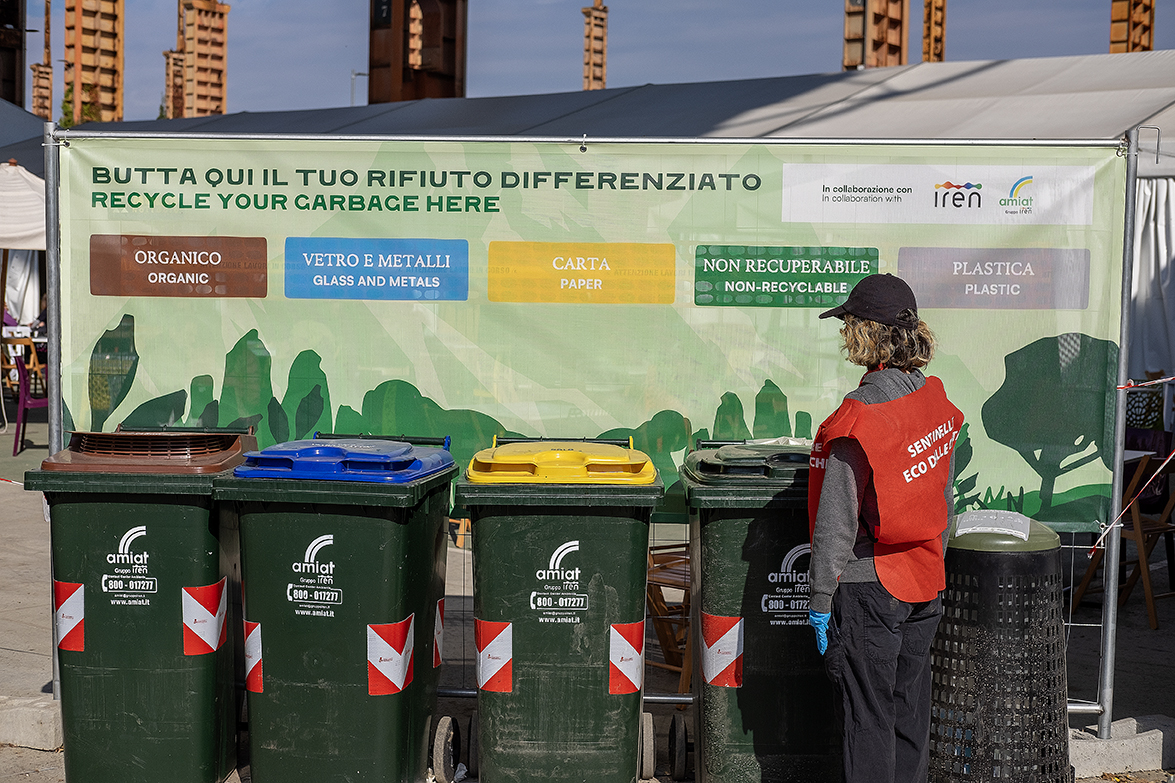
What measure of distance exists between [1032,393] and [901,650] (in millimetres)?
1736

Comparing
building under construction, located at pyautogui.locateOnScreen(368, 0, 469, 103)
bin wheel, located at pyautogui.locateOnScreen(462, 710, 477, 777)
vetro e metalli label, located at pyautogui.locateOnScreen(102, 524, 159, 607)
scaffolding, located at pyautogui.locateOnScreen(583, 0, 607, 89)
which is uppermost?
scaffolding, located at pyautogui.locateOnScreen(583, 0, 607, 89)

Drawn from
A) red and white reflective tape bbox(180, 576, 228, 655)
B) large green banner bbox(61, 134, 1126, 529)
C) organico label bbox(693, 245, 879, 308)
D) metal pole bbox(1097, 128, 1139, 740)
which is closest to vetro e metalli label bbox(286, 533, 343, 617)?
red and white reflective tape bbox(180, 576, 228, 655)

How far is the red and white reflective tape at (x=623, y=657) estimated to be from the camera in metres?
3.92

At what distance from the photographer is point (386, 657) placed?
152 inches

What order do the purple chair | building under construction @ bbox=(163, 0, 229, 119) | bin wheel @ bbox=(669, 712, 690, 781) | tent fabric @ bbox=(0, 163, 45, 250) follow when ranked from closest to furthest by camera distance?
bin wheel @ bbox=(669, 712, 690, 781) < the purple chair < tent fabric @ bbox=(0, 163, 45, 250) < building under construction @ bbox=(163, 0, 229, 119)

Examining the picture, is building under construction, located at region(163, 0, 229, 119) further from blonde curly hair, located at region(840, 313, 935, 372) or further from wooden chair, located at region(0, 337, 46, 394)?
blonde curly hair, located at region(840, 313, 935, 372)

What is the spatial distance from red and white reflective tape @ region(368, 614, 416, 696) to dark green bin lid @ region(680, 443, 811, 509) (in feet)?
3.83

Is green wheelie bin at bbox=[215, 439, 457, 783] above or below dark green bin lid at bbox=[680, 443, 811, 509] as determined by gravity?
below

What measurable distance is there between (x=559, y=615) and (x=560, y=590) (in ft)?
0.30

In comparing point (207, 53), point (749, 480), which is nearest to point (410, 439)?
point (749, 480)

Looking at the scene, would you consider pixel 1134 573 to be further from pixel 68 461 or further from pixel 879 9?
pixel 879 9

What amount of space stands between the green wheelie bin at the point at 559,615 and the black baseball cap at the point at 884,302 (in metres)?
0.99

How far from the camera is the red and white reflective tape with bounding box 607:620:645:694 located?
3916 millimetres

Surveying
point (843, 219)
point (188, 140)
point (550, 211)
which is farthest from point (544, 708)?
point (188, 140)
